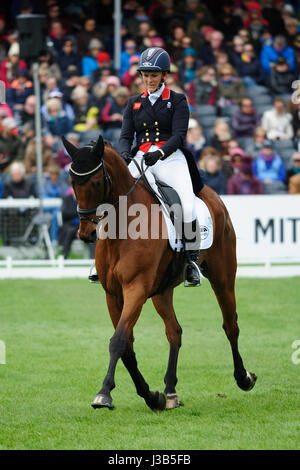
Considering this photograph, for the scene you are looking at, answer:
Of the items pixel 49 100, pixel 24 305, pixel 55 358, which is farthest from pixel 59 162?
pixel 55 358

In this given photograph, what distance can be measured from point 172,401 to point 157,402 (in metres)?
0.32

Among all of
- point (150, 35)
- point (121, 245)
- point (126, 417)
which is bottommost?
point (126, 417)

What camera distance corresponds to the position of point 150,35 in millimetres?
24062

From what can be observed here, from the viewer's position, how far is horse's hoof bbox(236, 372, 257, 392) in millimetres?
9031

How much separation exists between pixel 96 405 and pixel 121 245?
4.61ft

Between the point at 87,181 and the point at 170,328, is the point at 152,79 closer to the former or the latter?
the point at 87,181

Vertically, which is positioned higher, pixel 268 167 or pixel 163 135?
Result: pixel 163 135

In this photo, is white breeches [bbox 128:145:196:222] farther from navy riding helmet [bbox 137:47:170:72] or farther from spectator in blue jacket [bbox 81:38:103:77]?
spectator in blue jacket [bbox 81:38:103:77]

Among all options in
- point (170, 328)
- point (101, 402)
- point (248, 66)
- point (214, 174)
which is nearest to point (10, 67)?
point (248, 66)

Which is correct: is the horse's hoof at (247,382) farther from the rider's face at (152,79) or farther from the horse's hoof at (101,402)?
the rider's face at (152,79)

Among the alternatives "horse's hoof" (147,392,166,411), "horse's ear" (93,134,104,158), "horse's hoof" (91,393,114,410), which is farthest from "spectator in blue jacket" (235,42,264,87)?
"horse's hoof" (91,393,114,410)

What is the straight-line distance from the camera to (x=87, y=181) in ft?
24.8

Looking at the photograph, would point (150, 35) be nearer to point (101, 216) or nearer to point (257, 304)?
point (257, 304)

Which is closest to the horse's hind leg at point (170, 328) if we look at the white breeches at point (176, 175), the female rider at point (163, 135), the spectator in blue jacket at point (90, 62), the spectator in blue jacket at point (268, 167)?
the female rider at point (163, 135)
